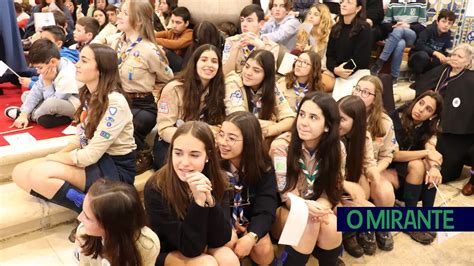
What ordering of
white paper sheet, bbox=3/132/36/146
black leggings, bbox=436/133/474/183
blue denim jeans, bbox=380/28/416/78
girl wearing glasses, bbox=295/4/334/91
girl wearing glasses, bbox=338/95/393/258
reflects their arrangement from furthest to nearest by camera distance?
blue denim jeans, bbox=380/28/416/78, girl wearing glasses, bbox=295/4/334/91, black leggings, bbox=436/133/474/183, white paper sheet, bbox=3/132/36/146, girl wearing glasses, bbox=338/95/393/258

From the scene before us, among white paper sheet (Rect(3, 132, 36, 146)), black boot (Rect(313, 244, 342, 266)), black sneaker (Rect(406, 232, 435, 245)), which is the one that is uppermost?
white paper sheet (Rect(3, 132, 36, 146))

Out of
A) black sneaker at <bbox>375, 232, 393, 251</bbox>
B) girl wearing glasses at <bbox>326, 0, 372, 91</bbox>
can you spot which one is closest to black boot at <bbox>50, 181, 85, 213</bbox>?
black sneaker at <bbox>375, 232, 393, 251</bbox>

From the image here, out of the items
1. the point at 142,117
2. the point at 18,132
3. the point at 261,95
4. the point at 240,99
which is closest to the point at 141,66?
the point at 142,117

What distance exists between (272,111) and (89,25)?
2085 millimetres

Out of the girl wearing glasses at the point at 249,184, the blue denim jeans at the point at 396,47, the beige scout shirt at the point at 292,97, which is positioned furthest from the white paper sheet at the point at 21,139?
the blue denim jeans at the point at 396,47

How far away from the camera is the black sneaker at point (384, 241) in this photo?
253cm

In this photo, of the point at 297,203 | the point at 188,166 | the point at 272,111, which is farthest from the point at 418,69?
the point at 188,166

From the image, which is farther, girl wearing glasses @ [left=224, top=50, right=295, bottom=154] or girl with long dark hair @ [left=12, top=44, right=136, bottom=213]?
girl wearing glasses @ [left=224, top=50, right=295, bottom=154]

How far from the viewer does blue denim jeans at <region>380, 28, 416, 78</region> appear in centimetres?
457

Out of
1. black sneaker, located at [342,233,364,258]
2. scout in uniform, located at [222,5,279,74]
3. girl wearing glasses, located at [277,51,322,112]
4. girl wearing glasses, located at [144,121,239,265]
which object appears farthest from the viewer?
scout in uniform, located at [222,5,279,74]

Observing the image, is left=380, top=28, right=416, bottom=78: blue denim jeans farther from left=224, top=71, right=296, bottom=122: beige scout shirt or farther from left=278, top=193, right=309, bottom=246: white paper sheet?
left=278, top=193, right=309, bottom=246: white paper sheet

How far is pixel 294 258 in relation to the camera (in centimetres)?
204

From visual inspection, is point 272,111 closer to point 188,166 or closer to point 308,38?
point 188,166

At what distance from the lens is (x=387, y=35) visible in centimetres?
477
